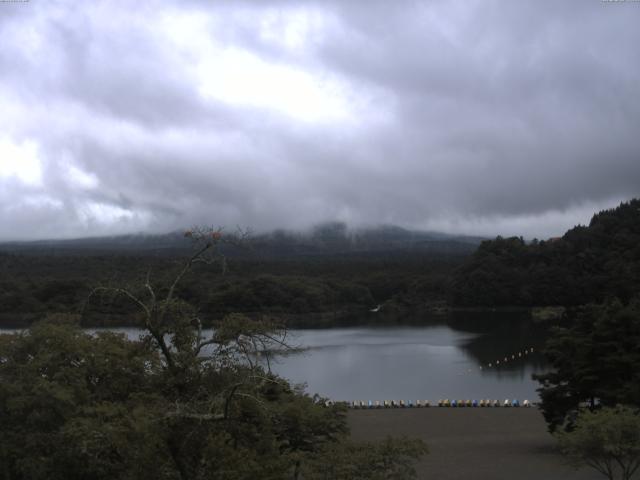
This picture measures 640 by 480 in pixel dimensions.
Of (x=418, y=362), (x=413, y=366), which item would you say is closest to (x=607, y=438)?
(x=413, y=366)

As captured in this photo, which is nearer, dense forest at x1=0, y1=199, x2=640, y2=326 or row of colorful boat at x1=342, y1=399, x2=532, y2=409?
row of colorful boat at x1=342, y1=399, x2=532, y2=409

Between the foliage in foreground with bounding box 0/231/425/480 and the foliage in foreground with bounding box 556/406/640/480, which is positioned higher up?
the foliage in foreground with bounding box 0/231/425/480

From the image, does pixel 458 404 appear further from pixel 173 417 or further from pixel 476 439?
pixel 173 417

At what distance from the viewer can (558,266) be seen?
243 feet

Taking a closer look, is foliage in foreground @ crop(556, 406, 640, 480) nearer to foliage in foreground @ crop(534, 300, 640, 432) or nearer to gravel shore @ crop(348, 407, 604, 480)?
gravel shore @ crop(348, 407, 604, 480)

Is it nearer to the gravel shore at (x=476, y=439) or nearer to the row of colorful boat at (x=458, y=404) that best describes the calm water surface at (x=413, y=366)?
the row of colorful boat at (x=458, y=404)

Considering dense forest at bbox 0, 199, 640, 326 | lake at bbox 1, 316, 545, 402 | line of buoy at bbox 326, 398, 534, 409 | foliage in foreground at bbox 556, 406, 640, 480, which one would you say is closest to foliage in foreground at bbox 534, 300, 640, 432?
foliage in foreground at bbox 556, 406, 640, 480

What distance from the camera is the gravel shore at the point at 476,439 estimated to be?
53.6ft

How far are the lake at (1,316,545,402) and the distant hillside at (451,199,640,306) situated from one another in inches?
505

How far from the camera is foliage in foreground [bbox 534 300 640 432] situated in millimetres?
17266

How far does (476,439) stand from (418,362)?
20562 millimetres

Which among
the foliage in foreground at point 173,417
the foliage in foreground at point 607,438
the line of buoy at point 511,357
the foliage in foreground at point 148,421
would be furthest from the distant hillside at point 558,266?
the foliage in foreground at point 173,417

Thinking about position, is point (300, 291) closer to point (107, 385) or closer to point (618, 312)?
point (618, 312)

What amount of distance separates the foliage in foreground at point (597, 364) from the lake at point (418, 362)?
25.2 feet
